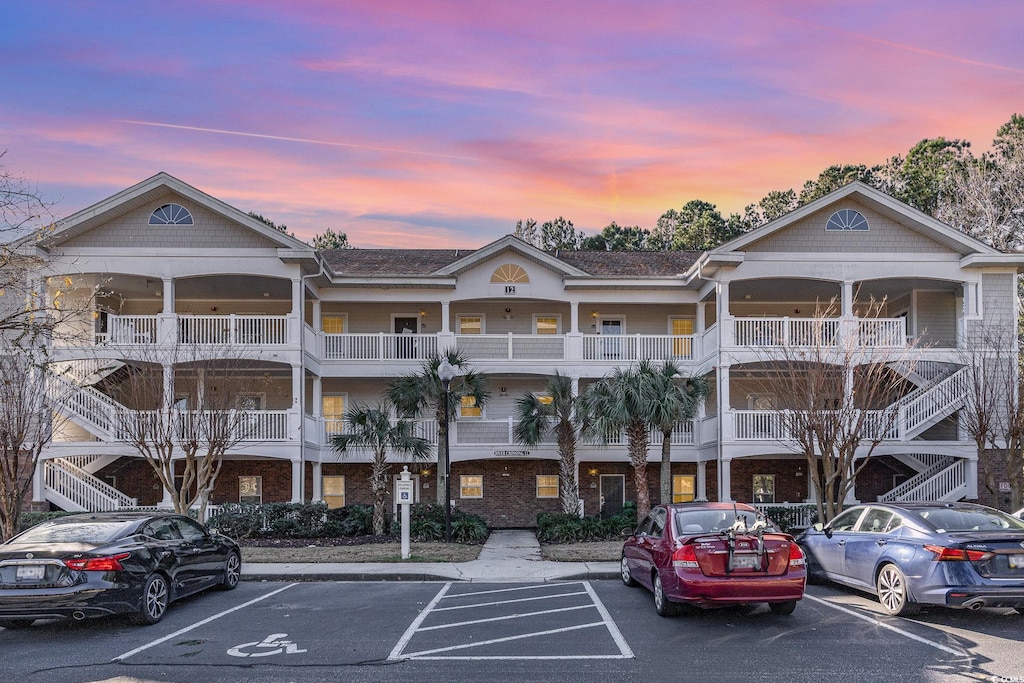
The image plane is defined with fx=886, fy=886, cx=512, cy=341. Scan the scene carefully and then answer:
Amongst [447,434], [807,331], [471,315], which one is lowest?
[447,434]

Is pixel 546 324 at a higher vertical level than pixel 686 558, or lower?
higher

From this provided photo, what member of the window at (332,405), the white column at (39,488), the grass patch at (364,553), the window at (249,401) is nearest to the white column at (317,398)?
the window at (332,405)

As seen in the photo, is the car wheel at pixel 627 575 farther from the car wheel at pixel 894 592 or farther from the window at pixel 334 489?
the window at pixel 334 489

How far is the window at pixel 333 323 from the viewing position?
28.0 metres

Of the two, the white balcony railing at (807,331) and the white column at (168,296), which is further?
the white column at (168,296)

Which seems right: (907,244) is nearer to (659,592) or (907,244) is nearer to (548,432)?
(548,432)

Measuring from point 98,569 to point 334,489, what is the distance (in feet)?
53.9

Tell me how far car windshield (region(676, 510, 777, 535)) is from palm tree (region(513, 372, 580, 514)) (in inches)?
447

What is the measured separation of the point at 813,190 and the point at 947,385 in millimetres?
26994

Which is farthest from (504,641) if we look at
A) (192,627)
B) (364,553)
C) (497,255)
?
(497,255)

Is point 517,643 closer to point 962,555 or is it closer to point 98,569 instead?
point 98,569

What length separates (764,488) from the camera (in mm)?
26938

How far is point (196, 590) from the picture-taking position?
498 inches

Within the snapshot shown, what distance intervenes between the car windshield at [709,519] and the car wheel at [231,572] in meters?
7.14
